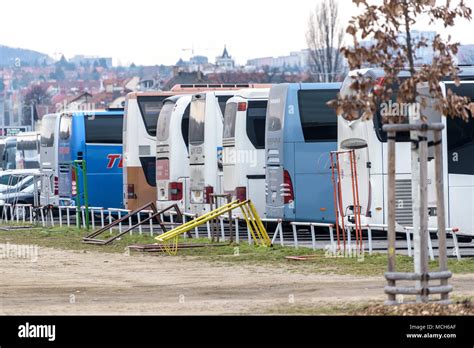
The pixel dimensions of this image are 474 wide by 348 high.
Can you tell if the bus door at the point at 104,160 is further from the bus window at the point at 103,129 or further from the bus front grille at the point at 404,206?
the bus front grille at the point at 404,206

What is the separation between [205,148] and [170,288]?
49.9ft

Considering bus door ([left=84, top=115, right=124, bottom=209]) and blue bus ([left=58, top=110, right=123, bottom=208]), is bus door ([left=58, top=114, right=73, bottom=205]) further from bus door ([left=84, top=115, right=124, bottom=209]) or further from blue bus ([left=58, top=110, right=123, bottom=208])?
bus door ([left=84, top=115, right=124, bottom=209])

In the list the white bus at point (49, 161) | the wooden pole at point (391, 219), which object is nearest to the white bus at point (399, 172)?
the wooden pole at point (391, 219)

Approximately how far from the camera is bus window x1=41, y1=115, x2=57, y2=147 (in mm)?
43250

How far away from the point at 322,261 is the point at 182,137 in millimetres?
13571

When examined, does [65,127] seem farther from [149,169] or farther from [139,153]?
[149,169]

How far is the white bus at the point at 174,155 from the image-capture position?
34.4 m

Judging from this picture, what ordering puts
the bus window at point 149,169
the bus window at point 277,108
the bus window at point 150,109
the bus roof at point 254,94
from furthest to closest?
the bus window at point 150,109, the bus window at point 149,169, the bus roof at point 254,94, the bus window at point 277,108

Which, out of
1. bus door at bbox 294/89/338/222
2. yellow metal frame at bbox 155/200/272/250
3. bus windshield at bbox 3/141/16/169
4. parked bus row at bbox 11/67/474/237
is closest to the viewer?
yellow metal frame at bbox 155/200/272/250

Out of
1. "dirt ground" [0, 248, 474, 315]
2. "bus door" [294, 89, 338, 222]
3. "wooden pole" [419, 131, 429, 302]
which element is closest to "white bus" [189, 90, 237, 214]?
"bus door" [294, 89, 338, 222]

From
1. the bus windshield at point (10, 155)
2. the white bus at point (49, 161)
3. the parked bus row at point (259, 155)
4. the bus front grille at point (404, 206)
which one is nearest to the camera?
the bus front grille at point (404, 206)

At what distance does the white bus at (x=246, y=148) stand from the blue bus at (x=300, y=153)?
4.39 feet

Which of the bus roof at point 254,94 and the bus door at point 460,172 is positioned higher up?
the bus roof at point 254,94
